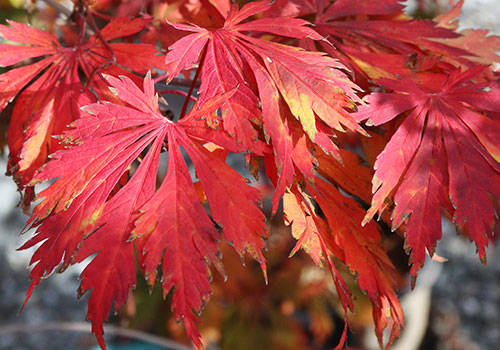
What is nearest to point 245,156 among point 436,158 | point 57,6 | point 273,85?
point 273,85

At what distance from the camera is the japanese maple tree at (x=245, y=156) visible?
0.41 m

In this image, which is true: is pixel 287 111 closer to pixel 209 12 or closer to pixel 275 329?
pixel 209 12

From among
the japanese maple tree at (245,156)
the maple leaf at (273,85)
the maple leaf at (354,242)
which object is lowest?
the maple leaf at (354,242)

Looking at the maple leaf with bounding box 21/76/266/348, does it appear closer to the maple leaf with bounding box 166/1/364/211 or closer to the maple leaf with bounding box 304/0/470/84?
the maple leaf with bounding box 166/1/364/211

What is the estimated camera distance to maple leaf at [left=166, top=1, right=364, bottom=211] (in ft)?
1.35

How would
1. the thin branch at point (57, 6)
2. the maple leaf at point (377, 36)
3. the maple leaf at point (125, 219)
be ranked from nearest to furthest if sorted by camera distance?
the maple leaf at point (125, 219) → the maple leaf at point (377, 36) → the thin branch at point (57, 6)

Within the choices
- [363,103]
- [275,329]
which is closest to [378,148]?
[363,103]

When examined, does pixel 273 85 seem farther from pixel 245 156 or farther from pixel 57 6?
pixel 57 6

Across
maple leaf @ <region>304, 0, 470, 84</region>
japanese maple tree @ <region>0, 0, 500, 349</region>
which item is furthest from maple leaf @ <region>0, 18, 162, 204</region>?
maple leaf @ <region>304, 0, 470, 84</region>

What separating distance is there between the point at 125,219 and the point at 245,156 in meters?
0.12

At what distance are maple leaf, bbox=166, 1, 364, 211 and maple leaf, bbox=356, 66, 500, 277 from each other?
0.05 meters

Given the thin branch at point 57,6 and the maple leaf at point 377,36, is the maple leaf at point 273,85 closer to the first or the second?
the maple leaf at point 377,36

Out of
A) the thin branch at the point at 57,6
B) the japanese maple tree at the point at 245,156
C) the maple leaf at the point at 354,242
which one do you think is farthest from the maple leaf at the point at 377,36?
the thin branch at the point at 57,6

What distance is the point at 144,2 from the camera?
729mm
